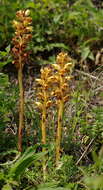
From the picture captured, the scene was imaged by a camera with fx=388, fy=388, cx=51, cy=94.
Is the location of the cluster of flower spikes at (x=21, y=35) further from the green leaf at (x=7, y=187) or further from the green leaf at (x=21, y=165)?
the green leaf at (x=7, y=187)

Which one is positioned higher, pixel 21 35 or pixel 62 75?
pixel 21 35

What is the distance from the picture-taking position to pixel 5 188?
2283 millimetres

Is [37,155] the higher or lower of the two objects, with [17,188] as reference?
higher

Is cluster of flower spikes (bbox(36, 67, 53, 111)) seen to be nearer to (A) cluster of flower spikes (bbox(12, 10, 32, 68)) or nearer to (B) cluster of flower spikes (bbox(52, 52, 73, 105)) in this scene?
(B) cluster of flower spikes (bbox(52, 52, 73, 105))

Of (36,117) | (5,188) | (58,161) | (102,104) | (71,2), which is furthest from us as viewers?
(71,2)

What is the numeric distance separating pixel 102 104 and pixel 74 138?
864mm

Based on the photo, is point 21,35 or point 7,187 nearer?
point 7,187

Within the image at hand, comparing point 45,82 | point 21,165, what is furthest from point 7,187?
point 45,82

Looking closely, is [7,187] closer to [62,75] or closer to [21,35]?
[62,75]

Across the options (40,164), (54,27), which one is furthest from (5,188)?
(54,27)

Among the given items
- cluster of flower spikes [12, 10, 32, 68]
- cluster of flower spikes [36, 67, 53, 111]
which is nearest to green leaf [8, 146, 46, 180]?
cluster of flower spikes [36, 67, 53, 111]

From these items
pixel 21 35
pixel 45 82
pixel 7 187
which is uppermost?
pixel 21 35

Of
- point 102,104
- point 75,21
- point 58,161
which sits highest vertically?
point 75,21

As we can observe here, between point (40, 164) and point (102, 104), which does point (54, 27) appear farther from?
point (40, 164)
